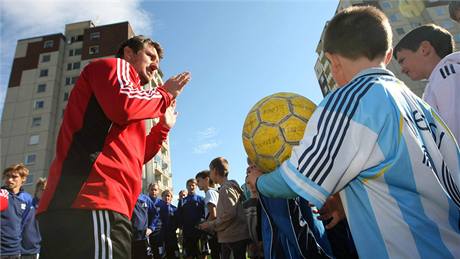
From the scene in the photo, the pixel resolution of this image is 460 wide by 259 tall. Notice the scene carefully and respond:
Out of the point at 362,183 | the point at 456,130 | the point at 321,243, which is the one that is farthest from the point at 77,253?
the point at 456,130

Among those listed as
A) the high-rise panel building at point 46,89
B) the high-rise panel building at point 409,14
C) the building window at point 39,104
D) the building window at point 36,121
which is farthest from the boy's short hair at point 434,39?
the building window at point 39,104

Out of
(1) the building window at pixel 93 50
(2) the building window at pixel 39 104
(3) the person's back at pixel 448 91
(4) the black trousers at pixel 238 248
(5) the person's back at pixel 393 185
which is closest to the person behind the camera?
(5) the person's back at pixel 393 185

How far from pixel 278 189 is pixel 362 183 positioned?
42cm

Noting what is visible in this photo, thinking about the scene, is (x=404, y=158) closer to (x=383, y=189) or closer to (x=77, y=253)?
(x=383, y=189)

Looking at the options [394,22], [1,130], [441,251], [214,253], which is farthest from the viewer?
[394,22]

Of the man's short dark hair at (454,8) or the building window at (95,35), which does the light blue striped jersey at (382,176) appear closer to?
the man's short dark hair at (454,8)

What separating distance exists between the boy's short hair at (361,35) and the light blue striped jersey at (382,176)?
1.07 feet

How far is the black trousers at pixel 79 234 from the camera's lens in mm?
1754

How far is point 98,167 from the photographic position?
1.94 meters

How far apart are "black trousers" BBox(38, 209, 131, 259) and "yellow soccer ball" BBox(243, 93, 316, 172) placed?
1.07 metres

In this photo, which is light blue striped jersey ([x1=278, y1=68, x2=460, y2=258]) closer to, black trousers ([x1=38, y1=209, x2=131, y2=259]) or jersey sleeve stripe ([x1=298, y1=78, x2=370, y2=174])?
jersey sleeve stripe ([x1=298, y1=78, x2=370, y2=174])

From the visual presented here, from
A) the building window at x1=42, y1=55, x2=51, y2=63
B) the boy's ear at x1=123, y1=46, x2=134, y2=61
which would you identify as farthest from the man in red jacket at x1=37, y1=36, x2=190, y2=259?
the building window at x1=42, y1=55, x2=51, y2=63

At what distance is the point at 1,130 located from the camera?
124 ft

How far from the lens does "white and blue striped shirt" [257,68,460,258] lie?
54.4 inches
